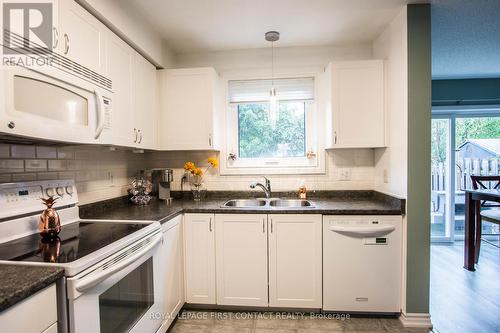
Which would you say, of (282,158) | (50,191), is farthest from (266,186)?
(50,191)

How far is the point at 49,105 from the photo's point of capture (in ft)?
3.65

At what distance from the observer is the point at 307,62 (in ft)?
8.45

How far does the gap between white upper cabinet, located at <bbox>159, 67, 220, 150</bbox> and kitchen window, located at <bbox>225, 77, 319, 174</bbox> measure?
1.18 ft

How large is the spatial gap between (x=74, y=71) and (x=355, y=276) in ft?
7.81

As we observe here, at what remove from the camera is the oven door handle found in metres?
0.94

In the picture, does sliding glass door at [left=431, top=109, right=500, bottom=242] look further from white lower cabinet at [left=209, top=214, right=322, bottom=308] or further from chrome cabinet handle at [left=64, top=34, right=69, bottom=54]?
chrome cabinet handle at [left=64, top=34, right=69, bottom=54]

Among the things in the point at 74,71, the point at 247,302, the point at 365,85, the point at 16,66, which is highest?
the point at 365,85

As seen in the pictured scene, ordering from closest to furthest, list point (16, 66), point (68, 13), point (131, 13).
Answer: point (16, 66), point (68, 13), point (131, 13)

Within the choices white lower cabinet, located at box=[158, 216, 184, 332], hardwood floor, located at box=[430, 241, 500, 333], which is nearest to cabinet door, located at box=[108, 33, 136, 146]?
white lower cabinet, located at box=[158, 216, 184, 332]

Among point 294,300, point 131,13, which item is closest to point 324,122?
point 294,300

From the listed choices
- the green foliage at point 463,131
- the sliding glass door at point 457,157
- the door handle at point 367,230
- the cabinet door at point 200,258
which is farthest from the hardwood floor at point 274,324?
the green foliage at point 463,131

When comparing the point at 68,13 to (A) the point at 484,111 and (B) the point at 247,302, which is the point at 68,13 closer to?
(B) the point at 247,302

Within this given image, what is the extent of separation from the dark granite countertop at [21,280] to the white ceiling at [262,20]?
6.02 feet

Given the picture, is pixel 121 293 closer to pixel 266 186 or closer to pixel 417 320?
pixel 266 186
